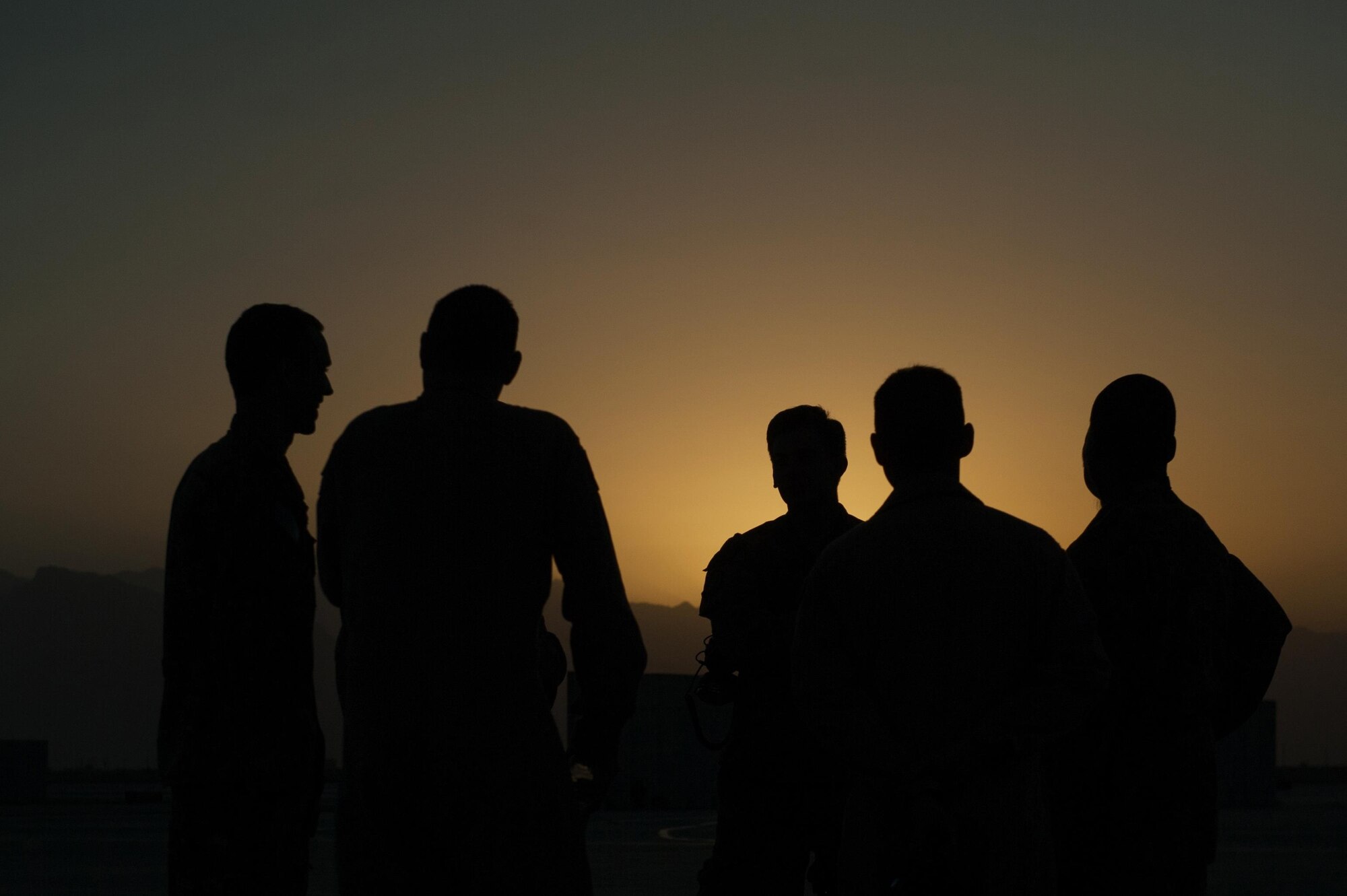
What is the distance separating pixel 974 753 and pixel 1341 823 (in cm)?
2284

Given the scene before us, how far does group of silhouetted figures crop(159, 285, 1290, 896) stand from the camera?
2959 millimetres

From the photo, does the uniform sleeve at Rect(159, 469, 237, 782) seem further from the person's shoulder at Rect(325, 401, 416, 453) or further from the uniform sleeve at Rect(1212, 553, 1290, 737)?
the uniform sleeve at Rect(1212, 553, 1290, 737)

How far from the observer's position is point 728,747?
4.89 meters

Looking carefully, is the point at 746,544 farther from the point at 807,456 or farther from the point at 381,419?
the point at 381,419

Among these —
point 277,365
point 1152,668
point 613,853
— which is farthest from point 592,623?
point 613,853

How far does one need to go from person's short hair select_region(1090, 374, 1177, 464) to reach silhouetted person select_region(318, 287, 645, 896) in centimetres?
175

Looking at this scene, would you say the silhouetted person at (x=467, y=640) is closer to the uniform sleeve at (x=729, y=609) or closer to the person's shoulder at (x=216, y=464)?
the person's shoulder at (x=216, y=464)

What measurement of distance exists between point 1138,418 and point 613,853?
1114cm

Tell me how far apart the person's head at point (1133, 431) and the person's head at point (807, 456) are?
1.14 metres

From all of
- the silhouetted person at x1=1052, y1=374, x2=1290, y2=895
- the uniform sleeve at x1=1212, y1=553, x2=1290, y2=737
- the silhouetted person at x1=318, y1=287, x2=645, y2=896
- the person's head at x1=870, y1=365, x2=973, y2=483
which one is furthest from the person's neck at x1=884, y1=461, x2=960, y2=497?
the uniform sleeve at x1=1212, y1=553, x2=1290, y2=737

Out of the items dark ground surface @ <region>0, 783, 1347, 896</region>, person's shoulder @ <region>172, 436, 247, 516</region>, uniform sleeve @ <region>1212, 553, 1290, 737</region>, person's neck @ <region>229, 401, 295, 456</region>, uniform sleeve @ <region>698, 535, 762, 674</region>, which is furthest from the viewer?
dark ground surface @ <region>0, 783, 1347, 896</region>

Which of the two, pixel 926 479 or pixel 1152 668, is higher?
pixel 926 479

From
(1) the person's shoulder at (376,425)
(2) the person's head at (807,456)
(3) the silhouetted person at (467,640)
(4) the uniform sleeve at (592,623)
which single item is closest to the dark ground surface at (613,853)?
(3) the silhouetted person at (467,640)

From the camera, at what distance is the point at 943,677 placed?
321cm
